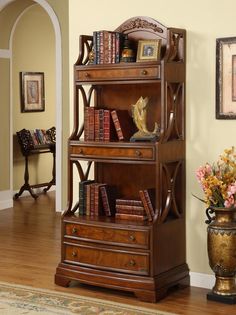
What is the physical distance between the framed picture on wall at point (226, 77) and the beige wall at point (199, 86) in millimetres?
53

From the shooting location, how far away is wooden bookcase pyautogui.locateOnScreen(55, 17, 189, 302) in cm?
497

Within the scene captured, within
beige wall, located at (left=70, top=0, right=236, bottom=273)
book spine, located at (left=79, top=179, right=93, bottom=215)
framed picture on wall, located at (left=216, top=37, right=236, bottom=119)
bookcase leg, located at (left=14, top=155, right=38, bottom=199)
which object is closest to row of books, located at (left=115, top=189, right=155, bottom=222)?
book spine, located at (left=79, top=179, right=93, bottom=215)

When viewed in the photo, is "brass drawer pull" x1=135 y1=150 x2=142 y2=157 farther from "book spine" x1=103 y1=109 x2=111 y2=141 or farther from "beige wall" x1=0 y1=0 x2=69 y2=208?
"beige wall" x1=0 y1=0 x2=69 y2=208

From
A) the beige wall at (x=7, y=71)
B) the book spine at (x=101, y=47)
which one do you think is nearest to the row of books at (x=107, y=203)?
the book spine at (x=101, y=47)

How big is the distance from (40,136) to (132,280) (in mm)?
5617

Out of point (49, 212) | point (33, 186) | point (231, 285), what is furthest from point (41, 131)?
point (231, 285)

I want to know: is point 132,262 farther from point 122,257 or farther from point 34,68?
point 34,68

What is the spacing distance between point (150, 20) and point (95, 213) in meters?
1.55

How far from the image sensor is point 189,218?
539cm

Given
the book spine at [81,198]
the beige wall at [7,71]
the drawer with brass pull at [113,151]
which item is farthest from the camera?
the beige wall at [7,71]

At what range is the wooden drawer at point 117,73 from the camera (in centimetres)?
497

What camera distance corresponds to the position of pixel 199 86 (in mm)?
5273

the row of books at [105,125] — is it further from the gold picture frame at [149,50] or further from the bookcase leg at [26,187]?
the bookcase leg at [26,187]

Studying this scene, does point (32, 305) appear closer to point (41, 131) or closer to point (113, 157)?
point (113, 157)
